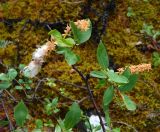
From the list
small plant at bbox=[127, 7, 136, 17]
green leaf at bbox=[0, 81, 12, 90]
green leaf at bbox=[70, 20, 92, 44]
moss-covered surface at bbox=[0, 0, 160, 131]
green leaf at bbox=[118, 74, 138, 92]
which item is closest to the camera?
green leaf at bbox=[70, 20, 92, 44]

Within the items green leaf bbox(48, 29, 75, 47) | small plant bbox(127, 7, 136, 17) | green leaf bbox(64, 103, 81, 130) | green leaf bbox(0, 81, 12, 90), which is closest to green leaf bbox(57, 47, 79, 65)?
green leaf bbox(48, 29, 75, 47)

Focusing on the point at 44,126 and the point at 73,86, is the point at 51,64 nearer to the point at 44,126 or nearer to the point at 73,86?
the point at 73,86

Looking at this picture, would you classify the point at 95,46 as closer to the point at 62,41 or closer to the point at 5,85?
the point at 5,85

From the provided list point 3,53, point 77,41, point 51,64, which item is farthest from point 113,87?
point 3,53

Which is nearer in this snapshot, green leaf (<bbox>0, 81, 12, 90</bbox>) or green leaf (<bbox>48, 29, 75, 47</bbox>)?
green leaf (<bbox>48, 29, 75, 47</bbox>)

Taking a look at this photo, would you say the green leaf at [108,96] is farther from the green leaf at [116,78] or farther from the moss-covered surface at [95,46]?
the moss-covered surface at [95,46]

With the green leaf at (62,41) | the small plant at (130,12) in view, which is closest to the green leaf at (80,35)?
the green leaf at (62,41)

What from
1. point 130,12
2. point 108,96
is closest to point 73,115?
point 108,96

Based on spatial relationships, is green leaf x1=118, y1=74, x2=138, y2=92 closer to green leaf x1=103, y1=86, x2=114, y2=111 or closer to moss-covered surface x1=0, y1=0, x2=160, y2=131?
green leaf x1=103, y1=86, x2=114, y2=111
